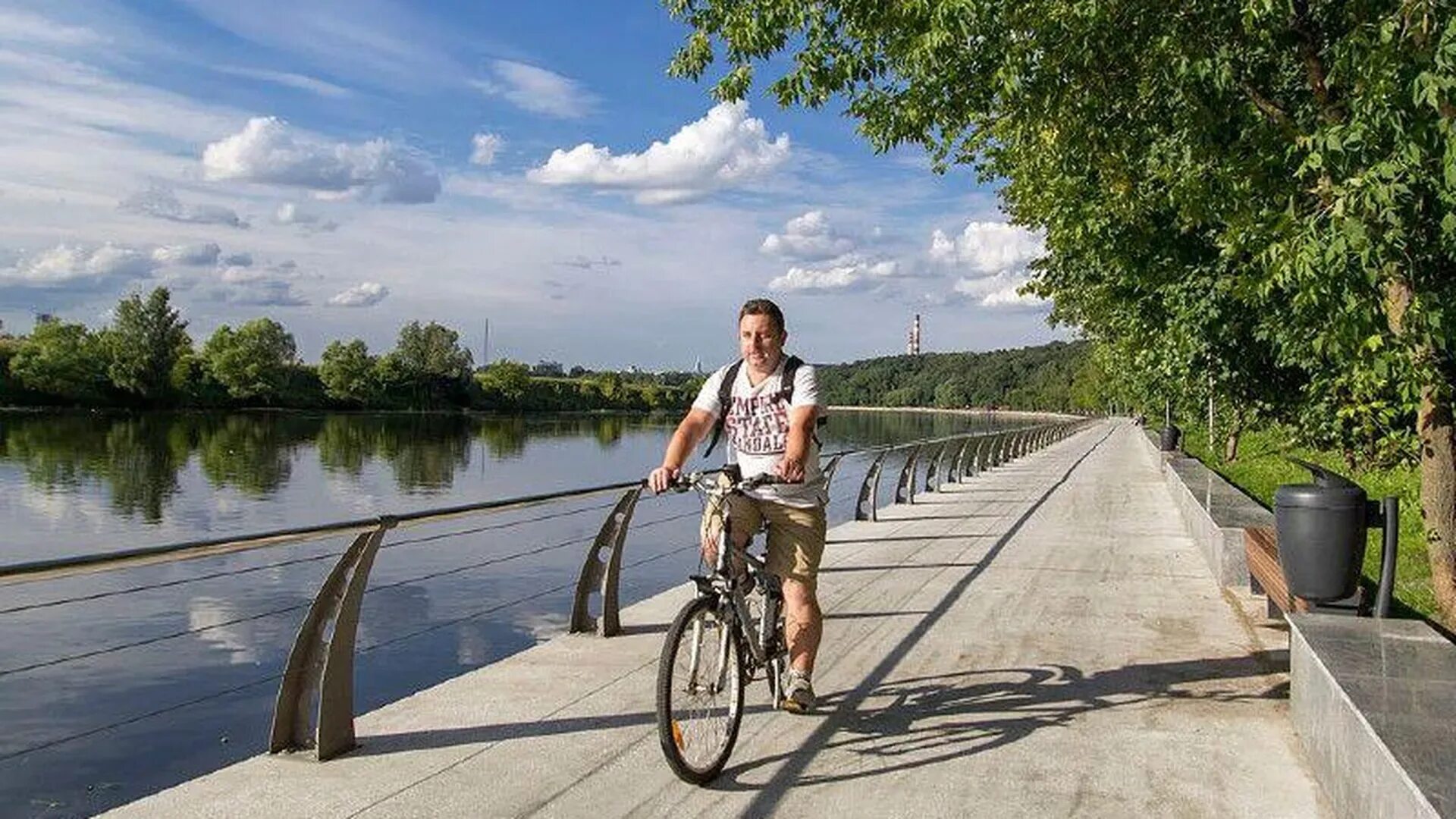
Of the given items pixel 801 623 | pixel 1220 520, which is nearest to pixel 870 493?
pixel 1220 520

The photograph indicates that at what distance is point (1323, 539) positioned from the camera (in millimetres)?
6145

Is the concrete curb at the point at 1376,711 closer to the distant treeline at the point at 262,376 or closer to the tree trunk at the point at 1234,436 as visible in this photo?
the tree trunk at the point at 1234,436

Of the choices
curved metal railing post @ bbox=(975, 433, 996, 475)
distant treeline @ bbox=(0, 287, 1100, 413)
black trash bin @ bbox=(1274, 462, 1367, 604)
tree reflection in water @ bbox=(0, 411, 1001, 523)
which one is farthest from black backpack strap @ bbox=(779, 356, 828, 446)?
distant treeline @ bbox=(0, 287, 1100, 413)

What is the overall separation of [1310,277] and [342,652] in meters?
5.28

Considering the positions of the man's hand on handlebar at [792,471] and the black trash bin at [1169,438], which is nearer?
the man's hand on handlebar at [792,471]

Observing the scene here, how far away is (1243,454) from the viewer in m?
30.9

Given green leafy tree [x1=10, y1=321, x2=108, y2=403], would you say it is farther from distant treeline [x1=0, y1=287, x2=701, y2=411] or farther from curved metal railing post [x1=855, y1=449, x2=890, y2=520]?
curved metal railing post [x1=855, y1=449, x2=890, y2=520]

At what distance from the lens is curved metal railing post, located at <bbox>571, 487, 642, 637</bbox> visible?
7.51m

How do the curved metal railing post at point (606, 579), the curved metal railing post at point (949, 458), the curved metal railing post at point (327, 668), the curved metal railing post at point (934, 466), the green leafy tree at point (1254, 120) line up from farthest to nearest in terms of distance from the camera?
1. the curved metal railing post at point (949, 458)
2. the curved metal railing post at point (934, 466)
3. the curved metal railing post at point (606, 579)
4. the green leafy tree at point (1254, 120)
5. the curved metal railing post at point (327, 668)

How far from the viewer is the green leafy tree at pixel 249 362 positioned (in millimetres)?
119375

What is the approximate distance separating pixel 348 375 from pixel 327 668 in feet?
428

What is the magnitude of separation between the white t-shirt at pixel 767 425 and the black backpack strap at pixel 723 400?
0.02 metres

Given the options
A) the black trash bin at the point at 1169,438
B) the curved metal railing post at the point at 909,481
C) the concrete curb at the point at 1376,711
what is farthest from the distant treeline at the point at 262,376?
the concrete curb at the point at 1376,711

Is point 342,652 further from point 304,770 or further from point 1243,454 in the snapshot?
point 1243,454
